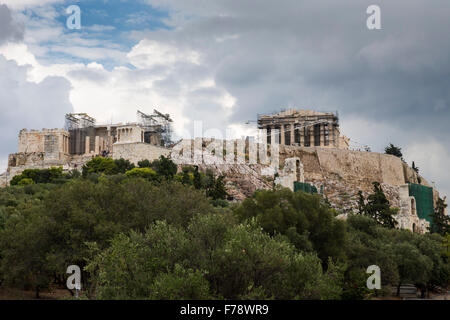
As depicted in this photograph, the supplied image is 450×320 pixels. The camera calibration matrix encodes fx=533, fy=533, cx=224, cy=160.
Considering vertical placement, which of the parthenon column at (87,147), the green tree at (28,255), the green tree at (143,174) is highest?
the parthenon column at (87,147)

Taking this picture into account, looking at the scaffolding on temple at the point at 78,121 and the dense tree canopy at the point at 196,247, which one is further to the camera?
the scaffolding on temple at the point at 78,121

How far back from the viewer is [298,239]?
75.8 feet

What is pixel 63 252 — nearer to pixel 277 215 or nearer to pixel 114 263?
pixel 114 263

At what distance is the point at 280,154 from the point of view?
6794 cm

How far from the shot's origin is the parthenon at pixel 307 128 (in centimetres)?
7675

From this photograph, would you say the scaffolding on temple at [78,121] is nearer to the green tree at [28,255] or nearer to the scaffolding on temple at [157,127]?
the scaffolding on temple at [157,127]

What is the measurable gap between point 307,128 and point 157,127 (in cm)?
2168

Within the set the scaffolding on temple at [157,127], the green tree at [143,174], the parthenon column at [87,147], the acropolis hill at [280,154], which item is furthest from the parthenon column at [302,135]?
the green tree at [143,174]

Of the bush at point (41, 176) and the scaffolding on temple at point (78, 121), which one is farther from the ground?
the scaffolding on temple at point (78, 121)

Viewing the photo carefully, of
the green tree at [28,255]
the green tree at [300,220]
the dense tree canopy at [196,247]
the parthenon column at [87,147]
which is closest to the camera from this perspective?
the dense tree canopy at [196,247]

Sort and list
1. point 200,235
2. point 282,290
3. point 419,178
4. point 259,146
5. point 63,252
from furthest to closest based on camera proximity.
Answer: point 419,178 → point 259,146 → point 63,252 → point 200,235 → point 282,290

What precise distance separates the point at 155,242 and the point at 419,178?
72.2m
